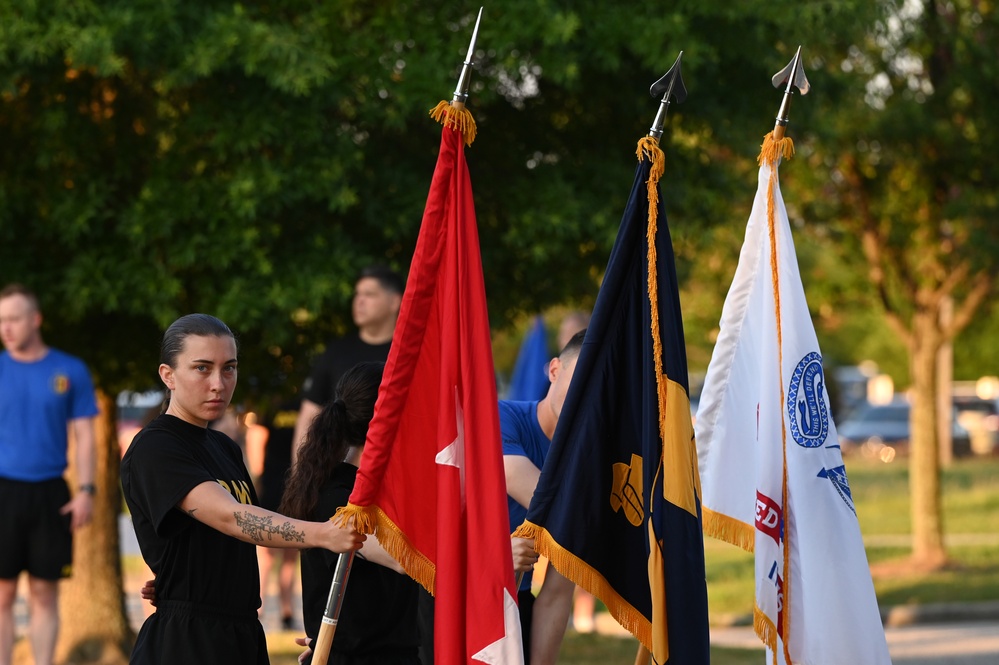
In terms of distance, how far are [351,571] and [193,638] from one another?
0.63m

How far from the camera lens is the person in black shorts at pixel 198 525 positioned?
4.19 meters

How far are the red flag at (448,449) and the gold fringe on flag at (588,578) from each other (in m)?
0.48

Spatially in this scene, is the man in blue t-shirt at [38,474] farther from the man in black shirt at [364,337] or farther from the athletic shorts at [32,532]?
the man in black shirt at [364,337]

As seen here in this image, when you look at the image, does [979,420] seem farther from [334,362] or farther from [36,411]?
[36,411]

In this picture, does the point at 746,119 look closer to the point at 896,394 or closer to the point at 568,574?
the point at 568,574

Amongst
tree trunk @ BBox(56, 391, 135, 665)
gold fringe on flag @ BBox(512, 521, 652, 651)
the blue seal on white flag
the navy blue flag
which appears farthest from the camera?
tree trunk @ BBox(56, 391, 135, 665)

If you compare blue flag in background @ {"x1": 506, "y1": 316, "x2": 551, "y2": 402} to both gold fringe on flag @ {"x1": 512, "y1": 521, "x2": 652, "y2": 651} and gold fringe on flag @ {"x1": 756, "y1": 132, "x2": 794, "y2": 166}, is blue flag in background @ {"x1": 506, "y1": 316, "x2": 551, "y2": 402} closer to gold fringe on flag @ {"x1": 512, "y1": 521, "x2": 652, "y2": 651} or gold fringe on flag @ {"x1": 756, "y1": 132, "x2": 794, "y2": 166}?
gold fringe on flag @ {"x1": 756, "y1": 132, "x2": 794, "y2": 166}

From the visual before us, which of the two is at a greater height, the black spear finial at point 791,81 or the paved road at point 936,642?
the black spear finial at point 791,81

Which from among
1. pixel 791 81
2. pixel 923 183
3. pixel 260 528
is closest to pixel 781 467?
pixel 791 81

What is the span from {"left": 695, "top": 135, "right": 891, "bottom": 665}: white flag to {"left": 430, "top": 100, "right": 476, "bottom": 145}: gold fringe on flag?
163 cm

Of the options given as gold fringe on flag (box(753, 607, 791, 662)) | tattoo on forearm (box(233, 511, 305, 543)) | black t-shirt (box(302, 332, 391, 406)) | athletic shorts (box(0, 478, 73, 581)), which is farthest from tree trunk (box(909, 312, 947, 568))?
tattoo on forearm (box(233, 511, 305, 543))

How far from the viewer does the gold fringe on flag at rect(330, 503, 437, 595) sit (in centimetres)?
431

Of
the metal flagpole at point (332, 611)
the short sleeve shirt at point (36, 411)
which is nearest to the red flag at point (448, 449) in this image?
the metal flagpole at point (332, 611)

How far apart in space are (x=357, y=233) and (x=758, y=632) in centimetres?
392
